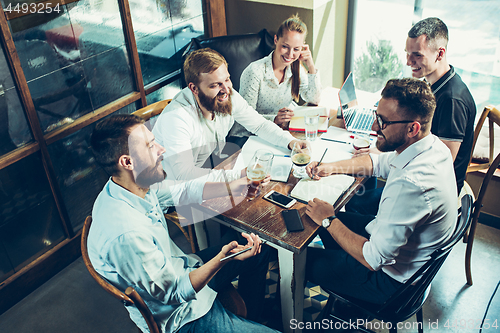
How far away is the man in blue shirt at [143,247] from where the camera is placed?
4.07 ft

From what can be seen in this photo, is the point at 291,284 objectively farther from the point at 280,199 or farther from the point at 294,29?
the point at 294,29

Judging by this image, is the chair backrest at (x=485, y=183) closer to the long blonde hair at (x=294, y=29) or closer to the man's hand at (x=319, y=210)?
the man's hand at (x=319, y=210)

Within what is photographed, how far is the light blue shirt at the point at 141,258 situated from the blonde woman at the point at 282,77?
1321 millimetres

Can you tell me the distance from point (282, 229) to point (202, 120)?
92cm

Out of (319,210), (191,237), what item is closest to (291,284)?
(319,210)

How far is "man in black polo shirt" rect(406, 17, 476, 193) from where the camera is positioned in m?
1.85

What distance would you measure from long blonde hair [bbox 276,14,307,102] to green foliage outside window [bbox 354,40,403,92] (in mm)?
956

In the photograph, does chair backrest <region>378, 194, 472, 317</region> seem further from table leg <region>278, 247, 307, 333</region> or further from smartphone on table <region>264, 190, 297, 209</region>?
smartphone on table <region>264, 190, 297, 209</region>

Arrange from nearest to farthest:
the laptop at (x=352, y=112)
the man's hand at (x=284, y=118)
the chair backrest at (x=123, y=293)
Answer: the chair backrest at (x=123, y=293), the laptop at (x=352, y=112), the man's hand at (x=284, y=118)

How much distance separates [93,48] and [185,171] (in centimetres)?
114

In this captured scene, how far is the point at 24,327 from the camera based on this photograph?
6.73 ft

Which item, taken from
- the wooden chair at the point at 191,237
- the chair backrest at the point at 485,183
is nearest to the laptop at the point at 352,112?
the chair backrest at the point at 485,183

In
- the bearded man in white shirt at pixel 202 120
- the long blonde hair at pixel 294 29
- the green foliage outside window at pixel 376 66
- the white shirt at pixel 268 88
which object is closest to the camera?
the bearded man in white shirt at pixel 202 120

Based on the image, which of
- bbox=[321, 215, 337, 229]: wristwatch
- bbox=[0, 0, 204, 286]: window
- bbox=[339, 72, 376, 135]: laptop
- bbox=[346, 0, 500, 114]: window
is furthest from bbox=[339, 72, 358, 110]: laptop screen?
bbox=[0, 0, 204, 286]: window
